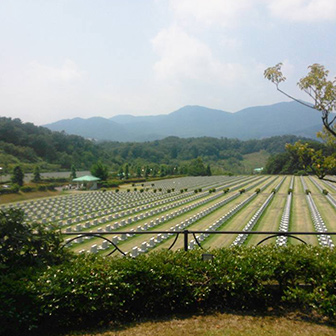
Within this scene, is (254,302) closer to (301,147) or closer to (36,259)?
(36,259)

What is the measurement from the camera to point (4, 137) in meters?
71.1

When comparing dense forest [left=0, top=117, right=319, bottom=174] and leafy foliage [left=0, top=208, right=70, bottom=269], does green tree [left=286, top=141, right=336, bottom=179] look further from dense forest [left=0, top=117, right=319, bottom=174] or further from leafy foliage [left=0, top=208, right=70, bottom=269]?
dense forest [left=0, top=117, right=319, bottom=174]

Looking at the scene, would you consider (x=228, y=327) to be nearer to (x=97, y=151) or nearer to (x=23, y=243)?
(x=23, y=243)

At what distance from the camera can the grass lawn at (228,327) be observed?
3.45m

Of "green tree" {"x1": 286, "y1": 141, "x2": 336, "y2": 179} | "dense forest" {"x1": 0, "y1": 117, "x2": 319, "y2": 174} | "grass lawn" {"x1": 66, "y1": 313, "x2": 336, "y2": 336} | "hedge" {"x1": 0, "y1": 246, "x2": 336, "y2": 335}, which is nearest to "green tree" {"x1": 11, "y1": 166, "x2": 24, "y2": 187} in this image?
"dense forest" {"x1": 0, "y1": 117, "x2": 319, "y2": 174}

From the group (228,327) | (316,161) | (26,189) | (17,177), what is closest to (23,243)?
(228,327)

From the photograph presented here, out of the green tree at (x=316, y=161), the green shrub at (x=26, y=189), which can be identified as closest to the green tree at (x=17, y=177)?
the green shrub at (x=26, y=189)

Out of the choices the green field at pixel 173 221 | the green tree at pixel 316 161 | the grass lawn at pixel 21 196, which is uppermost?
the green tree at pixel 316 161

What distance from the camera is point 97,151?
9450cm

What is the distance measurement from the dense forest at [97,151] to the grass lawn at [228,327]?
5340cm

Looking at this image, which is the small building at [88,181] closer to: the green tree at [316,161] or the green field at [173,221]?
the green field at [173,221]

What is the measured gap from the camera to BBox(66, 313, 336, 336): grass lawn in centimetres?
345

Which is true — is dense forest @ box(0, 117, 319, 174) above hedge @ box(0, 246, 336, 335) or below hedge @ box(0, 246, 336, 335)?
above

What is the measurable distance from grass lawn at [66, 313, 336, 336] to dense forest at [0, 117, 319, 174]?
2102 inches
